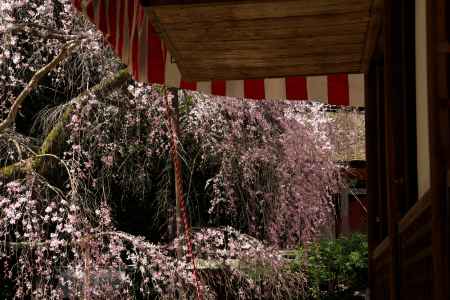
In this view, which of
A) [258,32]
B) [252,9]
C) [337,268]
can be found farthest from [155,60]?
[337,268]

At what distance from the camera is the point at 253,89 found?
381cm

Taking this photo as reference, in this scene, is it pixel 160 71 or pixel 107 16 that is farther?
pixel 160 71

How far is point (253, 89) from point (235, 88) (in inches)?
3.7

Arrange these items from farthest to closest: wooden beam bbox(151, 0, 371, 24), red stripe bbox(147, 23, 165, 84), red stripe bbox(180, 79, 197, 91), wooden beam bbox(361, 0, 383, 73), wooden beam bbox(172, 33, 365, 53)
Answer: red stripe bbox(180, 79, 197, 91) < red stripe bbox(147, 23, 165, 84) < wooden beam bbox(172, 33, 365, 53) < wooden beam bbox(361, 0, 383, 73) < wooden beam bbox(151, 0, 371, 24)

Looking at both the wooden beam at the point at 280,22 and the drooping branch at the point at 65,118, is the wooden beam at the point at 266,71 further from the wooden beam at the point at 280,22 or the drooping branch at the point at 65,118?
the drooping branch at the point at 65,118

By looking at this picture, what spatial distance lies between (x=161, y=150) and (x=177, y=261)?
4.38ft

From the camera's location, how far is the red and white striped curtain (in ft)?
9.98

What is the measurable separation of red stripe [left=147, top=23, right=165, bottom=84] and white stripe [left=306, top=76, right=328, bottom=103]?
2.78ft

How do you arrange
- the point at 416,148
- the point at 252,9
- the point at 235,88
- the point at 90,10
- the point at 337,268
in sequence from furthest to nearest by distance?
Result: the point at 337,268 → the point at 235,88 → the point at 90,10 → the point at 252,9 → the point at 416,148

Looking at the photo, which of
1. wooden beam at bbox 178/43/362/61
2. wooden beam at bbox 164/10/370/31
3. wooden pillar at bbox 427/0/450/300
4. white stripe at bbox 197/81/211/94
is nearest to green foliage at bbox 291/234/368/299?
white stripe at bbox 197/81/211/94

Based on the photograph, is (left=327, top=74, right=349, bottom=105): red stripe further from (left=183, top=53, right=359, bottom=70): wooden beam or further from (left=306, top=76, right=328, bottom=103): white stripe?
(left=183, top=53, right=359, bottom=70): wooden beam

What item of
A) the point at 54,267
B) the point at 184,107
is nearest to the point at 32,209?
the point at 54,267


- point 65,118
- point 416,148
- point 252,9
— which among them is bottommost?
point 416,148

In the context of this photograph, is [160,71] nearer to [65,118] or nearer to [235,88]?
[235,88]
